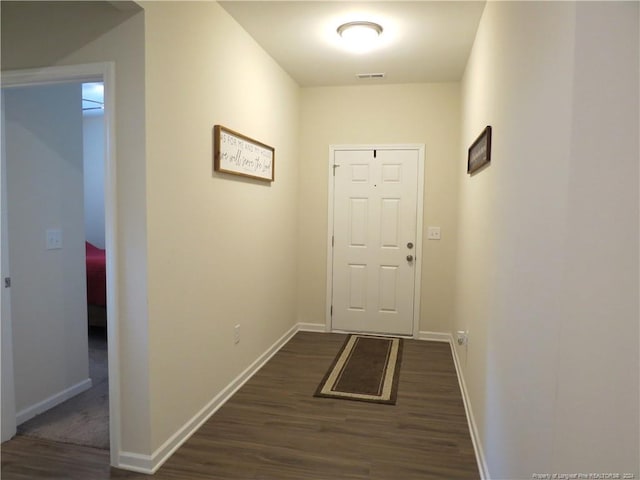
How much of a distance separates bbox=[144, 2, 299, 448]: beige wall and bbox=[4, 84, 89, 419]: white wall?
40.6 inches

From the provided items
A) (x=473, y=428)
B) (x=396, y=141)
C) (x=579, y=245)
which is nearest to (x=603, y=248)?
(x=579, y=245)

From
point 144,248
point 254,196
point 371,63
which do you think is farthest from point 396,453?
point 371,63

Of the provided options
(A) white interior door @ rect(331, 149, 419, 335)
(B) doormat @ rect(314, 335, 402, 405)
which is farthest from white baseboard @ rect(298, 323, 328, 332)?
(B) doormat @ rect(314, 335, 402, 405)

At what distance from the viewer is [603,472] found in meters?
1.04

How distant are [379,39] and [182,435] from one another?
294 centimetres

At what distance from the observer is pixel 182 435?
7.47ft

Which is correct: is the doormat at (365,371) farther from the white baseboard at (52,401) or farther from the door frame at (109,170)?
the white baseboard at (52,401)

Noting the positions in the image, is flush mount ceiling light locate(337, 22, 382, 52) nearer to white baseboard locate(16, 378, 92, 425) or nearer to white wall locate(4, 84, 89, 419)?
white wall locate(4, 84, 89, 419)

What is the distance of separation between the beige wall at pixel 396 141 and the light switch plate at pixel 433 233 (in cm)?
5

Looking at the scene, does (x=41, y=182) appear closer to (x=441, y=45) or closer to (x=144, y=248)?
(x=144, y=248)

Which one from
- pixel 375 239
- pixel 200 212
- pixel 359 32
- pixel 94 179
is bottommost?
pixel 375 239

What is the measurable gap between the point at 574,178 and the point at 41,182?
113 inches

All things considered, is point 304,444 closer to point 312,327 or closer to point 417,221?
point 312,327

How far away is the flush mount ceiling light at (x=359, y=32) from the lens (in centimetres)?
275
